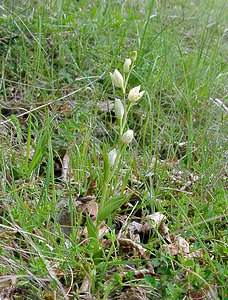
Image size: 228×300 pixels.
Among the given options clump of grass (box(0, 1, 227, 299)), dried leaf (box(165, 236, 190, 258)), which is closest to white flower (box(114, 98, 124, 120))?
clump of grass (box(0, 1, 227, 299))

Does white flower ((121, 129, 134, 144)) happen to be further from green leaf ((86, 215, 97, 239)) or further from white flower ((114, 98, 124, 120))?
green leaf ((86, 215, 97, 239))

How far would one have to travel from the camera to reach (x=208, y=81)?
244cm

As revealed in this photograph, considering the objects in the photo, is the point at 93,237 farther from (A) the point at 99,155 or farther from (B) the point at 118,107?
(A) the point at 99,155

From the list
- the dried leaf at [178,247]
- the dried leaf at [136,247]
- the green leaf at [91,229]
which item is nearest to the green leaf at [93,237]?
the green leaf at [91,229]

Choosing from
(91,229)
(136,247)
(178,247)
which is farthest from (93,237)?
(178,247)

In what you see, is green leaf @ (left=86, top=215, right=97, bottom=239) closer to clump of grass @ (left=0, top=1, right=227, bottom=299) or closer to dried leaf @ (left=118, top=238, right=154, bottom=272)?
clump of grass @ (left=0, top=1, right=227, bottom=299)

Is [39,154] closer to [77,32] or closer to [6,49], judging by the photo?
[6,49]

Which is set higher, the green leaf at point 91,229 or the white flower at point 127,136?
the white flower at point 127,136

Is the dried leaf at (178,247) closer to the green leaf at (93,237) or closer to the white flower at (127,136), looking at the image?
the green leaf at (93,237)

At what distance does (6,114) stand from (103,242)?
90 centimetres

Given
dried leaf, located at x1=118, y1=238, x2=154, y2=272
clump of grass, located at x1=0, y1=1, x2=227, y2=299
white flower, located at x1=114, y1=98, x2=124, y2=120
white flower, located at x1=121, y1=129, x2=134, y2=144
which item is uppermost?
white flower, located at x1=114, y1=98, x2=124, y2=120

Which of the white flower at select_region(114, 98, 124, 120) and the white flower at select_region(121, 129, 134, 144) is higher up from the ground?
the white flower at select_region(114, 98, 124, 120)

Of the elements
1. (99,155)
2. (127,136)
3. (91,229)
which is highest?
(127,136)

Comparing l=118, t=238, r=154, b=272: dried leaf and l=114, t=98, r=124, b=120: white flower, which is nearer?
l=114, t=98, r=124, b=120: white flower
